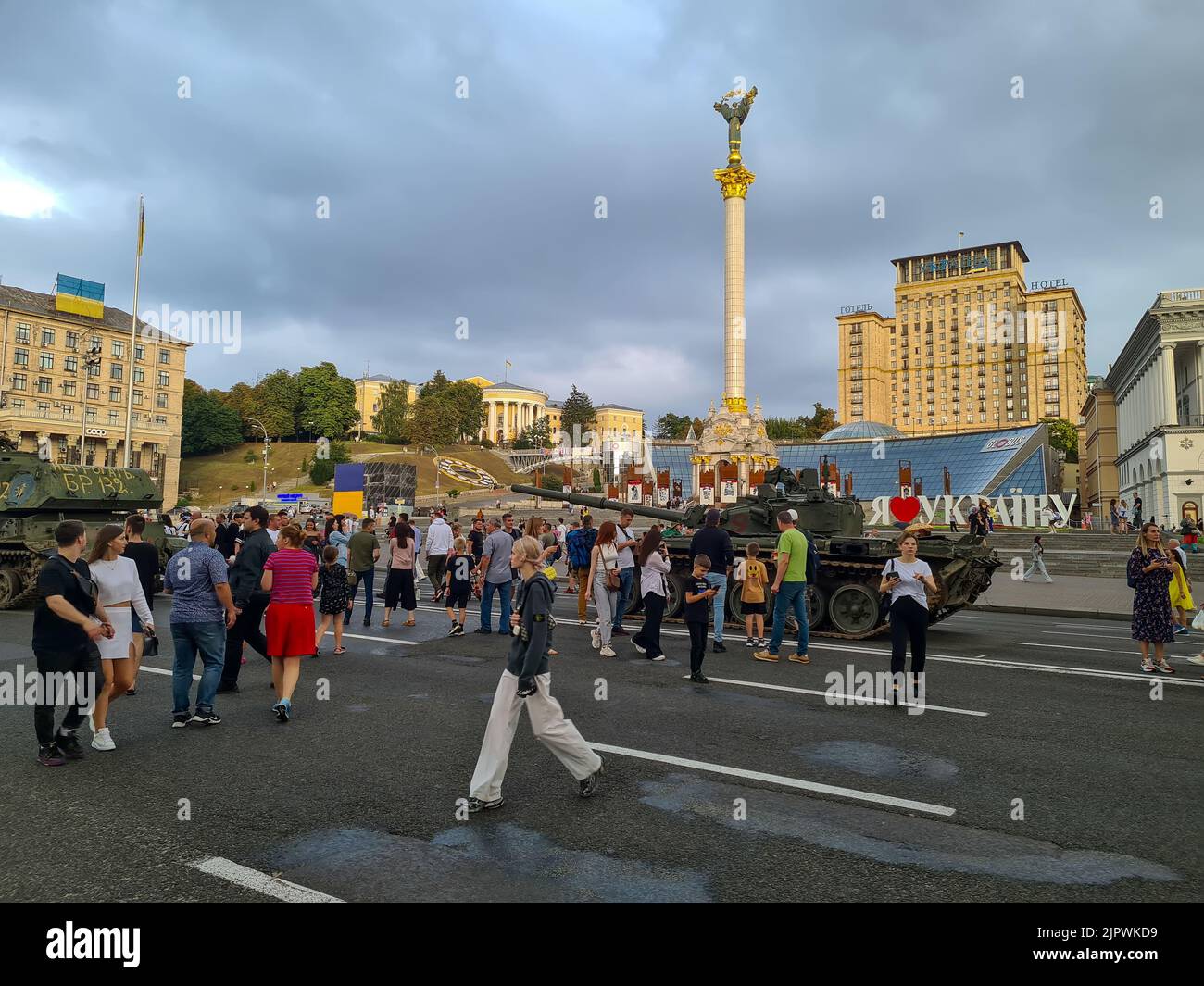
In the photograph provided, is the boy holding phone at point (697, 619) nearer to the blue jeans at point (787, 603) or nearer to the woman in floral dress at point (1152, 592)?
the blue jeans at point (787, 603)

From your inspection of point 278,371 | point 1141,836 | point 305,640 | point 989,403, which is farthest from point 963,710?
point 989,403

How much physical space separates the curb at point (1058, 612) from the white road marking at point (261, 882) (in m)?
15.9

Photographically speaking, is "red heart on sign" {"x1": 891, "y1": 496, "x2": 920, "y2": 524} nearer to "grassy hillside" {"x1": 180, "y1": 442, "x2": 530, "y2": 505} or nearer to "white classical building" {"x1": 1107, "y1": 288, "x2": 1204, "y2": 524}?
"white classical building" {"x1": 1107, "y1": 288, "x2": 1204, "y2": 524}

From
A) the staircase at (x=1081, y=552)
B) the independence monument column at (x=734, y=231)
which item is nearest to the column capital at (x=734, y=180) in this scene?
the independence monument column at (x=734, y=231)

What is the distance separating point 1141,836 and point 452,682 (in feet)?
22.0

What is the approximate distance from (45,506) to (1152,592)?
66.3 feet

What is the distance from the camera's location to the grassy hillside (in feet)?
294

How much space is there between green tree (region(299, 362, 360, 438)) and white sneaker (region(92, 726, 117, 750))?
371 ft

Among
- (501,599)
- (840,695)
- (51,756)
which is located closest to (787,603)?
(840,695)

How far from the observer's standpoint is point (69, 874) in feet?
13.8

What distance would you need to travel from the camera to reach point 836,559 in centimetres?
1355

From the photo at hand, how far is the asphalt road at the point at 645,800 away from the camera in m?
4.18
